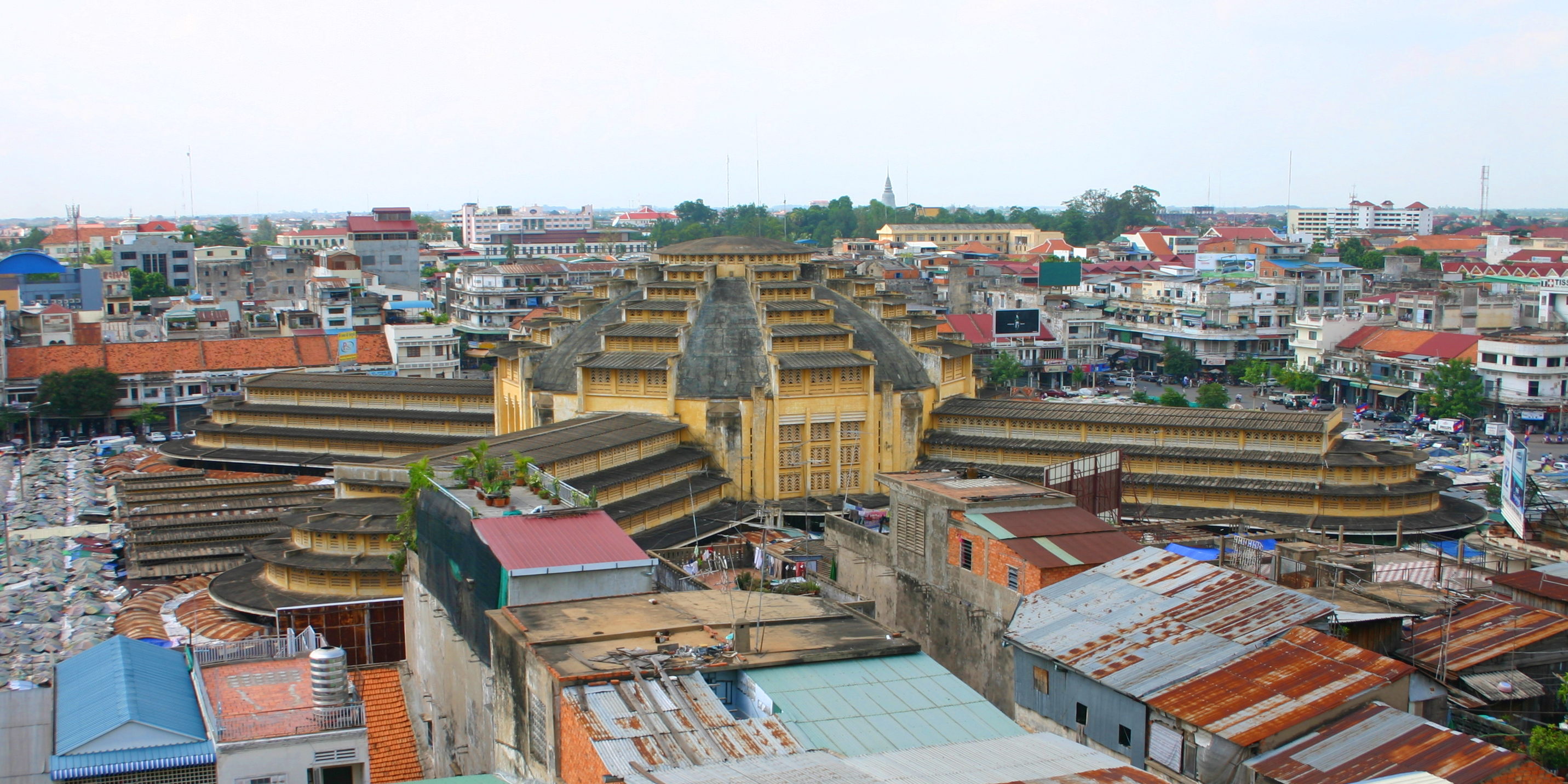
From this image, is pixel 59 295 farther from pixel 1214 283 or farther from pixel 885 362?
pixel 1214 283

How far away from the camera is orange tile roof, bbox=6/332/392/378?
83.1m

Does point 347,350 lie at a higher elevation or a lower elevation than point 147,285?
lower

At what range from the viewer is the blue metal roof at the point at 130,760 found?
1950 cm

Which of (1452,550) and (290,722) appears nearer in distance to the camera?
(290,722)

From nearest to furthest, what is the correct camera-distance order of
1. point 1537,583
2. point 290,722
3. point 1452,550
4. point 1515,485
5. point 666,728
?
point 666,728 → point 290,722 → point 1537,583 → point 1515,485 → point 1452,550

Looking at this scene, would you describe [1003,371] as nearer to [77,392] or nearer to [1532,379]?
[1532,379]

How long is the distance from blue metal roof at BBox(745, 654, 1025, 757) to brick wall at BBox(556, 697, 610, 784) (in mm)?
2558

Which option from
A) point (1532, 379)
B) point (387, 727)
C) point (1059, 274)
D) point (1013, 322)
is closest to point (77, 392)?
point (1013, 322)

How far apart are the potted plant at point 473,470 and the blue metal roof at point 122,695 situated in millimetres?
6601

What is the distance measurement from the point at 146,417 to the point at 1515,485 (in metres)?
70.8

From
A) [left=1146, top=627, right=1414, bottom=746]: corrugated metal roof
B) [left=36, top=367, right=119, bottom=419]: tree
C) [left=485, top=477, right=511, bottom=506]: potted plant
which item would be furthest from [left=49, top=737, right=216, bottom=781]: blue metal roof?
[left=36, top=367, right=119, bottom=419]: tree

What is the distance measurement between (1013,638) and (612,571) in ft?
23.2

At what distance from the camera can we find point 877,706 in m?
19.0

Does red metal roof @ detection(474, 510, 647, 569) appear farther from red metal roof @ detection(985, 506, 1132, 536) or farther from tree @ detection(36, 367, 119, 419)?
tree @ detection(36, 367, 119, 419)
